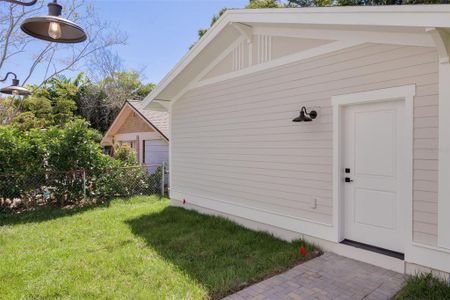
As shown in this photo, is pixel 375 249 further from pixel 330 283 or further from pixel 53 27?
pixel 53 27

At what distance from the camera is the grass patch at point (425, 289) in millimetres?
3187

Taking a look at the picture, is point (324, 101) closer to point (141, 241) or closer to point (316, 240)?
point (316, 240)

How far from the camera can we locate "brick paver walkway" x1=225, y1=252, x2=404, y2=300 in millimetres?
3406

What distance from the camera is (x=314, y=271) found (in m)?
4.00

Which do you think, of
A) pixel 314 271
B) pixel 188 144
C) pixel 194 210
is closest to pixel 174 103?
pixel 188 144

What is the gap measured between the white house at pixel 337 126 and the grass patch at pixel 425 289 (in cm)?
21

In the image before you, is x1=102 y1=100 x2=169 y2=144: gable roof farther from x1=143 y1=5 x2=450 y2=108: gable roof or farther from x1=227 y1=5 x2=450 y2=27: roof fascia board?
x1=227 y1=5 x2=450 y2=27: roof fascia board

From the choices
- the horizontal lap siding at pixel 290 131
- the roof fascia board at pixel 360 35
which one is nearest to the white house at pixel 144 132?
the horizontal lap siding at pixel 290 131

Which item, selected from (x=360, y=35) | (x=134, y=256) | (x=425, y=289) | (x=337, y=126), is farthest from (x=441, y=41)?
(x=134, y=256)

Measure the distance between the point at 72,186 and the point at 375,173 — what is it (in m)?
7.53

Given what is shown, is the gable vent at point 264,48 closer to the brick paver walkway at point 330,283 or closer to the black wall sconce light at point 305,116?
the black wall sconce light at point 305,116

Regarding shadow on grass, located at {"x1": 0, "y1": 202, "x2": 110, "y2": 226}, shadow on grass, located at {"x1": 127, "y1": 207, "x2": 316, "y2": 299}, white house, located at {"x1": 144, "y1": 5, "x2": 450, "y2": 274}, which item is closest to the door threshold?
white house, located at {"x1": 144, "y1": 5, "x2": 450, "y2": 274}

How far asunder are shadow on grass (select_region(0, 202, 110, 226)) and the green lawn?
0.04 meters

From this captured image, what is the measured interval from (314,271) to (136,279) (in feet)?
7.43
